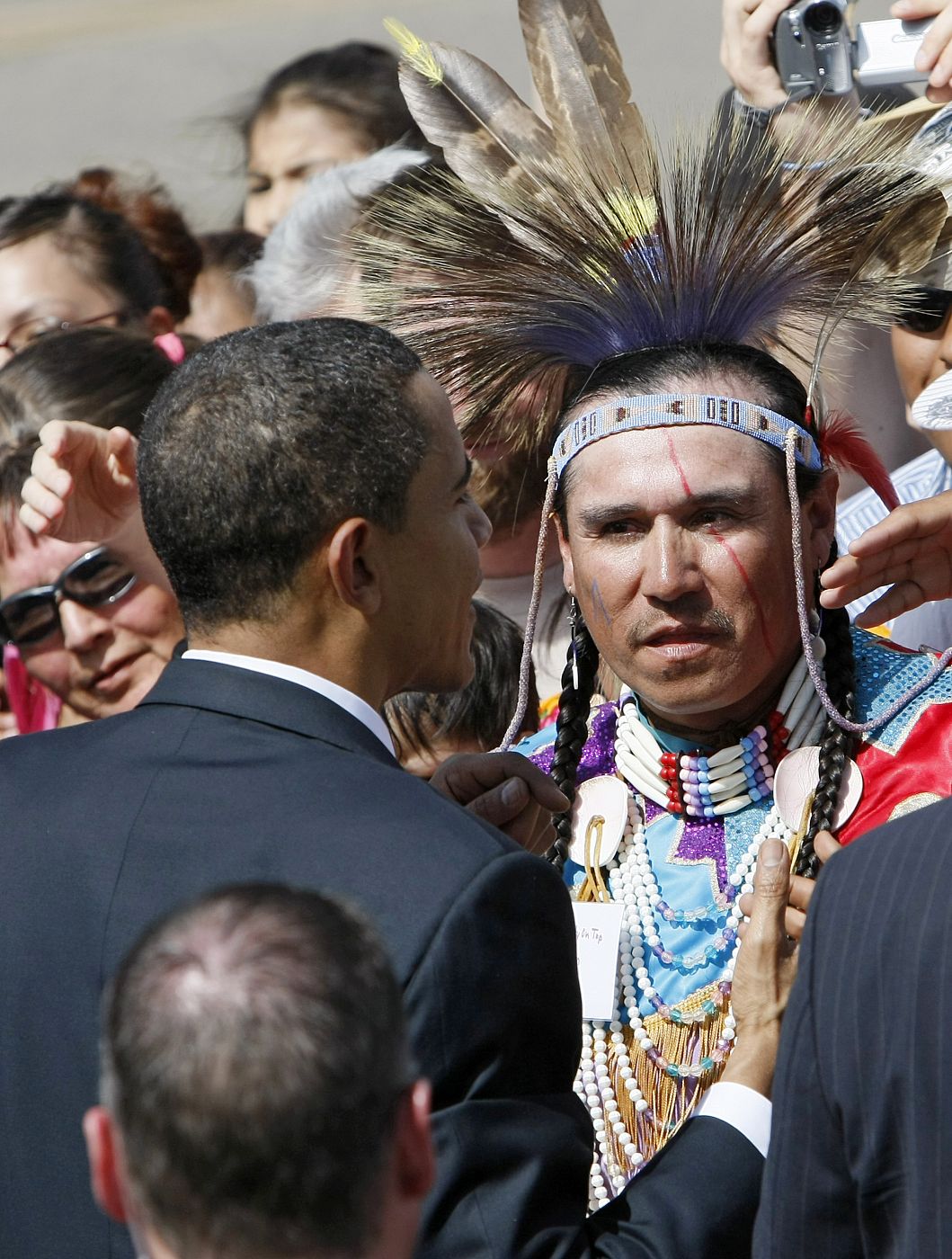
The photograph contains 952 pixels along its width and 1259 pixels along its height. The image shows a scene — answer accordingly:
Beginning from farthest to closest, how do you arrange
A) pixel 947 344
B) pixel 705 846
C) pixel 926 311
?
pixel 947 344, pixel 926 311, pixel 705 846

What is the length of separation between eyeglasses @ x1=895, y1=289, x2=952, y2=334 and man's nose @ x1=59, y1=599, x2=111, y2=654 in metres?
1.62

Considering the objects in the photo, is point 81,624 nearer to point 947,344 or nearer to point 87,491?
point 87,491

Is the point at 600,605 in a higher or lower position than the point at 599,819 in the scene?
higher

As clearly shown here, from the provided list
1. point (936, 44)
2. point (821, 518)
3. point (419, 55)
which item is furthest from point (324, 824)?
point (936, 44)

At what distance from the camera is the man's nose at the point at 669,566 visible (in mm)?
2297

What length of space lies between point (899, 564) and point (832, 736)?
0.29 metres

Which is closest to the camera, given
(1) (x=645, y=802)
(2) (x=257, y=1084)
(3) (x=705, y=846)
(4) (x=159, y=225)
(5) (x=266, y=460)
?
(2) (x=257, y=1084)

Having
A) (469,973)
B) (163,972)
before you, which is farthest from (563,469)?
(163,972)

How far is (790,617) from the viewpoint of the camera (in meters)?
2.38

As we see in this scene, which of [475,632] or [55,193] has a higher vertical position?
[55,193]

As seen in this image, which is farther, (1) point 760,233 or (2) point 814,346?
(2) point 814,346

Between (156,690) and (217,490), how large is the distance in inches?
9.8

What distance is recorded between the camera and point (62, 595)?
3.20 metres

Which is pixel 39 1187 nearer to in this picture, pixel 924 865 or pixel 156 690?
pixel 156 690
